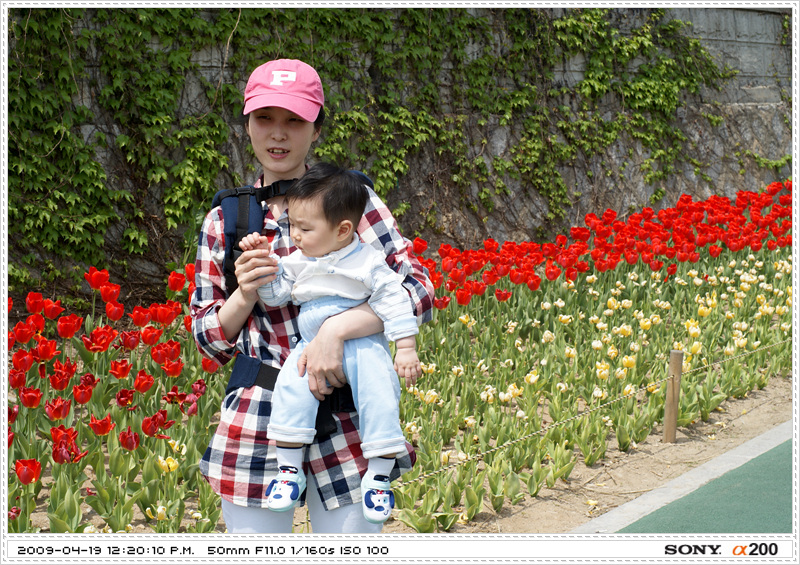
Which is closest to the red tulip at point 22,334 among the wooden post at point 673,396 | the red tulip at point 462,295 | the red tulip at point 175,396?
the red tulip at point 175,396

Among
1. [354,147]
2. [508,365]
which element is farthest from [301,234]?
[354,147]

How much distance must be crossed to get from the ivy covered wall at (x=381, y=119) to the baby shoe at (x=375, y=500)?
376 centimetres

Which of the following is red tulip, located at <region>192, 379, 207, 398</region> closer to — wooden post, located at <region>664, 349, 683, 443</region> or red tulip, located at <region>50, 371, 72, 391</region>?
red tulip, located at <region>50, 371, 72, 391</region>

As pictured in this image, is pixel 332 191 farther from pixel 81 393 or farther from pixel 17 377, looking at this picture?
pixel 17 377

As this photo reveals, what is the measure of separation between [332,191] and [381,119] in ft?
17.5

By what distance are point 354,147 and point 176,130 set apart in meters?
1.60

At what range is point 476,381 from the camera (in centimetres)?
409

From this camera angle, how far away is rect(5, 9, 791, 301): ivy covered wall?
5.23 metres

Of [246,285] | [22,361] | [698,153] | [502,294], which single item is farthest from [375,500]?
[698,153]

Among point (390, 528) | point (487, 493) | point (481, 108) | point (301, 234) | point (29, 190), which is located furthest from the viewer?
point (481, 108)

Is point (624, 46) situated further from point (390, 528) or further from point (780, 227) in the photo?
point (390, 528)

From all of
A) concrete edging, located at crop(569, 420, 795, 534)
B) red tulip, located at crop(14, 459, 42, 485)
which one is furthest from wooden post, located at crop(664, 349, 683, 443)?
red tulip, located at crop(14, 459, 42, 485)

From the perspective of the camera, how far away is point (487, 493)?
3.20 metres

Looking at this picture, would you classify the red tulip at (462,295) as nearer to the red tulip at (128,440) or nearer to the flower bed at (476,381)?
the flower bed at (476,381)
